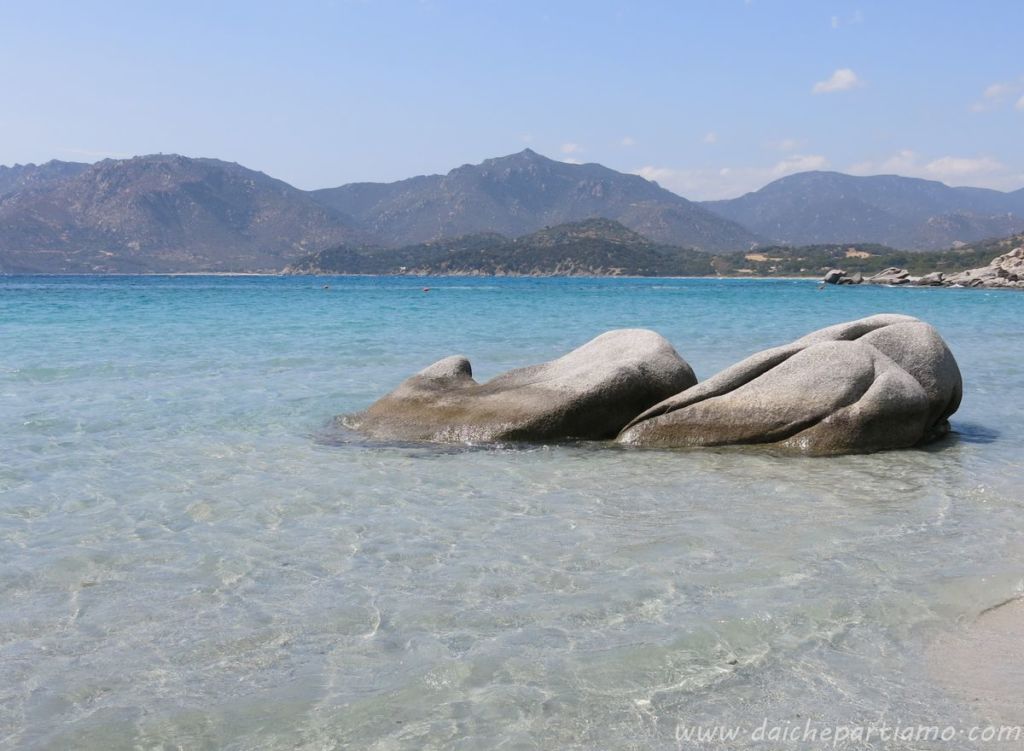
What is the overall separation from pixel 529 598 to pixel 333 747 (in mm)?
2070

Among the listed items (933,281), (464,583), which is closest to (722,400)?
(464,583)

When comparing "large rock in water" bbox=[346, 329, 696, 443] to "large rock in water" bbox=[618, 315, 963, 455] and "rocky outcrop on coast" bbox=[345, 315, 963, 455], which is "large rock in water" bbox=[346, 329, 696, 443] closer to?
"rocky outcrop on coast" bbox=[345, 315, 963, 455]

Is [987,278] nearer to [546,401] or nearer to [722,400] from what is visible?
[722,400]

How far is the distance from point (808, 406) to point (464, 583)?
6.31 metres

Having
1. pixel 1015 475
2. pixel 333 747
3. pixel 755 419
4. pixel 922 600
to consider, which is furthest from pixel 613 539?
pixel 1015 475

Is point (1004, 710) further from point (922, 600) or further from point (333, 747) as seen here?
point (333, 747)

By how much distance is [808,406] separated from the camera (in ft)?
37.4

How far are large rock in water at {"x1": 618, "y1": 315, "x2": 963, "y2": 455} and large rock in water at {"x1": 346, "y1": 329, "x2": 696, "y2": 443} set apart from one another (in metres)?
0.36

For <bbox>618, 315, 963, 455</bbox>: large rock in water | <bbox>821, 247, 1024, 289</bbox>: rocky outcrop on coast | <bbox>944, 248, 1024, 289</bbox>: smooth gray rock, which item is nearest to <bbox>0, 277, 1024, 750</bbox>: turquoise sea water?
<bbox>618, 315, 963, 455</bbox>: large rock in water

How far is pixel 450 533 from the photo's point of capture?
25.6 feet

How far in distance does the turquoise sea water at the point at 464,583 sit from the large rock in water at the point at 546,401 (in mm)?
539

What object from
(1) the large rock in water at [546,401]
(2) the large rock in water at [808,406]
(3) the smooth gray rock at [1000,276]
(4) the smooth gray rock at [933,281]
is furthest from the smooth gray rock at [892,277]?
(1) the large rock in water at [546,401]

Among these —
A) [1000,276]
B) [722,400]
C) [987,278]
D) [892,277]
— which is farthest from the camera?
[892,277]

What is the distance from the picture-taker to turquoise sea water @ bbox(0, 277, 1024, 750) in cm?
477
